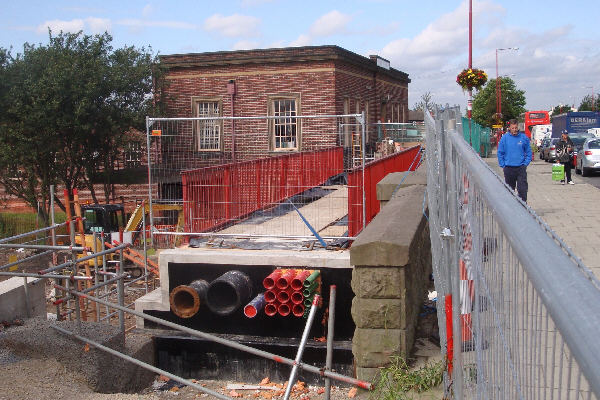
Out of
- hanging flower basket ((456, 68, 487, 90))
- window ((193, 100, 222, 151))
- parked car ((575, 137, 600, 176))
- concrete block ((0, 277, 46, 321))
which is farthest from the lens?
parked car ((575, 137, 600, 176))

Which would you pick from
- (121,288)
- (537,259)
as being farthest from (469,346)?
(121,288)

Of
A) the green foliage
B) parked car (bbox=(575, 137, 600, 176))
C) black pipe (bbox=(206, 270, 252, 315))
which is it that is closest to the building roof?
parked car (bbox=(575, 137, 600, 176))

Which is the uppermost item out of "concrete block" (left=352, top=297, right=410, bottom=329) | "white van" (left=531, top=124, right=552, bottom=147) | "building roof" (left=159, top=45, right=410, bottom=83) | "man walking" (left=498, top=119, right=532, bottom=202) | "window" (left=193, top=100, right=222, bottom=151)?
"building roof" (left=159, top=45, right=410, bottom=83)

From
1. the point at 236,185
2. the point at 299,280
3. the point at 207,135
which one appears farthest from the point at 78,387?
the point at 207,135

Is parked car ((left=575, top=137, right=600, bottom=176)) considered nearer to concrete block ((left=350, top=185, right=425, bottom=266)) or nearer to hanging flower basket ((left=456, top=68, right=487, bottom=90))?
hanging flower basket ((left=456, top=68, right=487, bottom=90))

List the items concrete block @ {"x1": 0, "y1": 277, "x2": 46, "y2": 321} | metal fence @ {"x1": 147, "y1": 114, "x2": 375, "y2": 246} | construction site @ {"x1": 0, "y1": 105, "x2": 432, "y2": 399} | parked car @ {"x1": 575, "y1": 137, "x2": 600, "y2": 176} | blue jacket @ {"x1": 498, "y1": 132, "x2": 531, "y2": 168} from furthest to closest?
parked car @ {"x1": 575, "y1": 137, "x2": 600, "y2": 176}, blue jacket @ {"x1": 498, "y1": 132, "x2": 531, "y2": 168}, metal fence @ {"x1": 147, "y1": 114, "x2": 375, "y2": 246}, concrete block @ {"x1": 0, "y1": 277, "x2": 46, "y2": 321}, construction site @ {"x1": 0, "y1": 105, "x2": 432, "y2": 399}

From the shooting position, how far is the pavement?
30.4 feet

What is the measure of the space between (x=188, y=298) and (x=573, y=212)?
8928 millimetres

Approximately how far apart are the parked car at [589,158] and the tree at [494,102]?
176 ft

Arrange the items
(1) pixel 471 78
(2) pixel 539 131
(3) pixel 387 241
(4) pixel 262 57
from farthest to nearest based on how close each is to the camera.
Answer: (2) pixel 539 131
(4) pixel 262 57
(1) pixel 471 78
(3) pixel 387 241

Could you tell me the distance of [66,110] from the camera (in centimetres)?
2588

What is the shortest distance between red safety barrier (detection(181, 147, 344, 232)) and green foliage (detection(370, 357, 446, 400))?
18.2 ft

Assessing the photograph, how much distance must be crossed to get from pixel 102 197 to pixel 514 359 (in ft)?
95.9

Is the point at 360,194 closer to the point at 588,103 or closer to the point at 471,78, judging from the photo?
the point at 471,78
